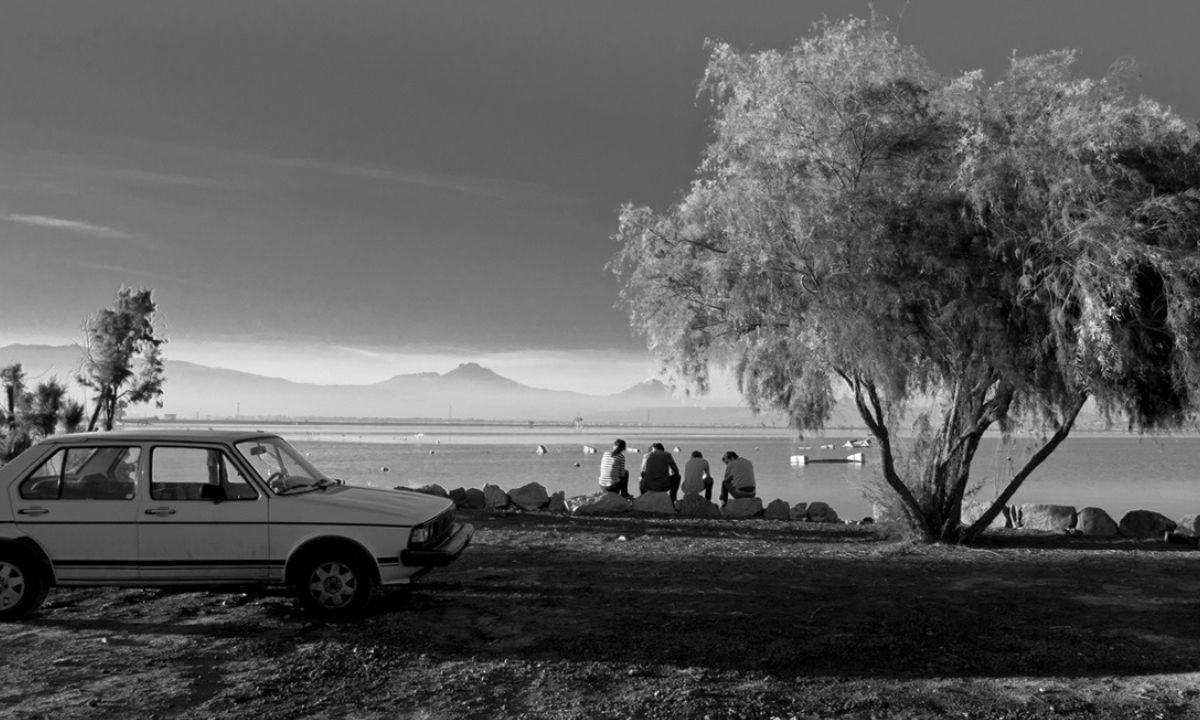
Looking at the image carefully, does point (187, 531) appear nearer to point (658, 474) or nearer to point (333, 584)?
point (333, 584)

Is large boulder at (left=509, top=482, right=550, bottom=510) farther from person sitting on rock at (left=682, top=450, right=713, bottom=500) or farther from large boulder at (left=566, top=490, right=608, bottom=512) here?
person sitting on rock at (left=682, top=450, right=713, bottom=500)

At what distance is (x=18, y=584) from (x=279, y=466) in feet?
8.60

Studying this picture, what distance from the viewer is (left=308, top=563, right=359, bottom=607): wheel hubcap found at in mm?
9188

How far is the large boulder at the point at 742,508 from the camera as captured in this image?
1978 centimetres

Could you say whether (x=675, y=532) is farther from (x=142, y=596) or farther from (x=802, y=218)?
(x=142, y=596)

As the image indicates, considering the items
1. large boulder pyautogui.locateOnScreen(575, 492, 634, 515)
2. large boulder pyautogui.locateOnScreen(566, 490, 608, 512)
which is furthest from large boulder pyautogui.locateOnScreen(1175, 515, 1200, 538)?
large boulder pyautogui.locateOnScreen(566, 490, 608, 512)

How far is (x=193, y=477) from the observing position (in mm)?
9469

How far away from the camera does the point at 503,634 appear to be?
884 cm

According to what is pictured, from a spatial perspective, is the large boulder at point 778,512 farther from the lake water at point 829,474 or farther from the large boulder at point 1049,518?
the large boulder at point 1049,518

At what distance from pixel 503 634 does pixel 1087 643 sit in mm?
5259

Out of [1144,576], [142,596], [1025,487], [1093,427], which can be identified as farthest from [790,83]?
[1025,487]

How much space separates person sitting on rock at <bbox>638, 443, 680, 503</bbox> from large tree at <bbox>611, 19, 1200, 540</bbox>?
736cm

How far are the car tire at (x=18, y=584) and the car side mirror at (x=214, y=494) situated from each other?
1.75 metres

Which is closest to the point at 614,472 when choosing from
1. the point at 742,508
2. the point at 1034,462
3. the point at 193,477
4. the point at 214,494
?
the point at 742,508
